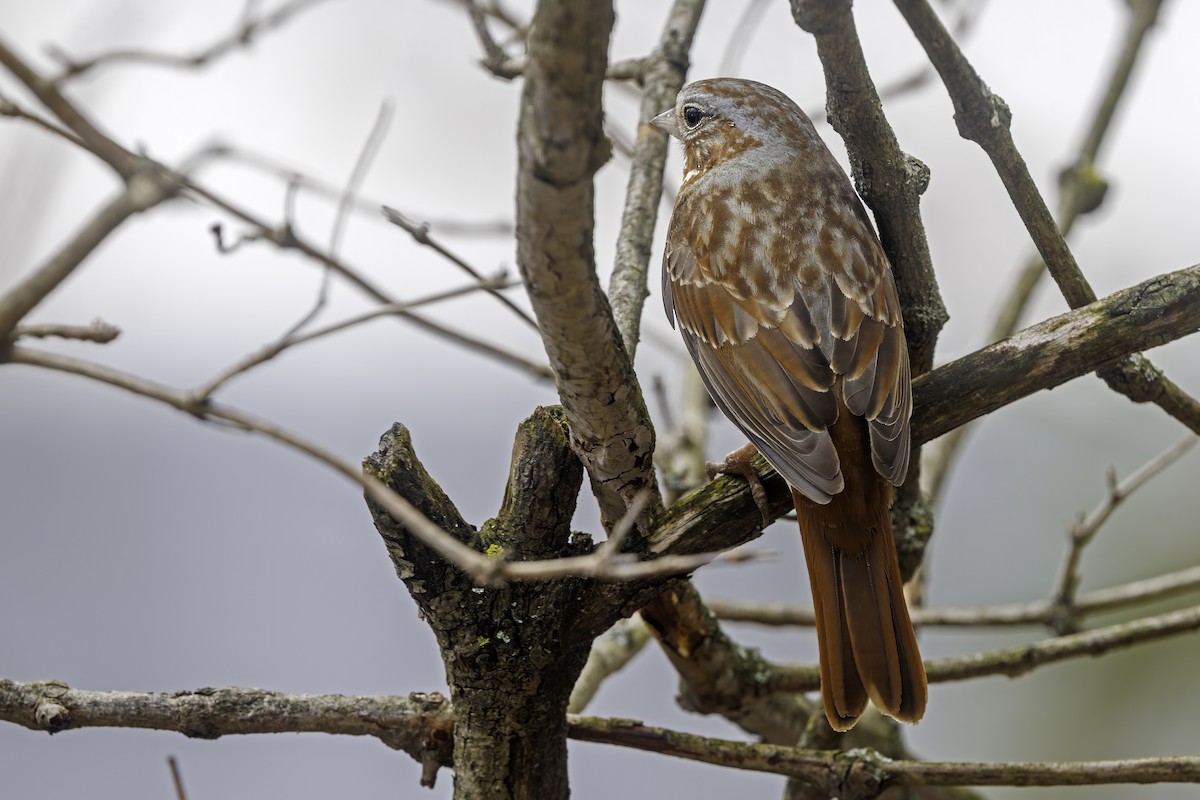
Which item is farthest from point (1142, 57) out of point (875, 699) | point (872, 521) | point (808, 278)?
point (875, 699)

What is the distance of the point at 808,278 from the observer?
2.20 metres

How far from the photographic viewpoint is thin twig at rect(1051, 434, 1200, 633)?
2750 mm

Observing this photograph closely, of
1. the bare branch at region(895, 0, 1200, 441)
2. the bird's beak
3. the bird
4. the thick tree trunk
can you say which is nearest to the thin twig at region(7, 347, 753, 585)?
the thick tree trunk

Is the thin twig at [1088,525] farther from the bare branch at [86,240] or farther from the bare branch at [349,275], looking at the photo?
the bare branch at [86,240]

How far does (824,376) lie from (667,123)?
894 mm

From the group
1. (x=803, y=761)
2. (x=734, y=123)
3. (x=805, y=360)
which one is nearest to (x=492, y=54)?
(x=734, y=123)

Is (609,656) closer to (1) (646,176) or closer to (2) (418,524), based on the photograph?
(1) (646,176)

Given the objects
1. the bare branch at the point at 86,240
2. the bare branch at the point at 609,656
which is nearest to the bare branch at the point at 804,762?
the bare branch at the point at 609,656

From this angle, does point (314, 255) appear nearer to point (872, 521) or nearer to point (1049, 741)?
point (872, 521)

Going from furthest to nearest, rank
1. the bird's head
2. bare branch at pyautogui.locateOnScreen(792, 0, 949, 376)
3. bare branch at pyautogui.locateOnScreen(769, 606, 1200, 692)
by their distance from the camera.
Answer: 1. the bird's head
2. bare branch at pyautogui.locateOnScreen(769, 606, 1200, 692)
3. bare branch at pyautogui.locateOnScreen(792, 0, 949, 376)

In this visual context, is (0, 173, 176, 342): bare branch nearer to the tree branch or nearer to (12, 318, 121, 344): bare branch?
(12, 318, 121, 344): bare branch

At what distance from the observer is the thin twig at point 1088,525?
275 centimetres

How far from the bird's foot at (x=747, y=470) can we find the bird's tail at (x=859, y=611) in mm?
102

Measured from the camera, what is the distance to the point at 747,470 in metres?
1.98
